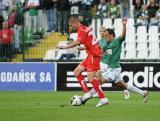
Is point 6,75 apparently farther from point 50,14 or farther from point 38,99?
point 38,99

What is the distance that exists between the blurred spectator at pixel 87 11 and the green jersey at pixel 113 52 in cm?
822

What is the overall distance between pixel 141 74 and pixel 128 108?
342 inches

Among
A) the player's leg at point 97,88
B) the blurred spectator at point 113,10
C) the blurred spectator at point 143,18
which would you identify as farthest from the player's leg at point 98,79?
the blurred spectator at point 113,10

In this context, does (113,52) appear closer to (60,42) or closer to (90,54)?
(90,54)

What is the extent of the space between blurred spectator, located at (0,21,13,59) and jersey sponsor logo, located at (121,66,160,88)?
4854 mm

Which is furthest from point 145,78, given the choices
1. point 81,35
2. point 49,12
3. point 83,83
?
point 81,35

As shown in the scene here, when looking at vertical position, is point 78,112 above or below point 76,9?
below

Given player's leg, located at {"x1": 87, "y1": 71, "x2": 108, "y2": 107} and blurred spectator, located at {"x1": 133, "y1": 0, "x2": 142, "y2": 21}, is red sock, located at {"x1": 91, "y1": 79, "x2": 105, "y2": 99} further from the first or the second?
blurred spectator, located at {"x1": 133, "y1": 0, "x2": 142, "y2": 21}

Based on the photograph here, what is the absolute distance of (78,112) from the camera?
1639 cm

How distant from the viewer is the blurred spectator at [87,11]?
91.4ft

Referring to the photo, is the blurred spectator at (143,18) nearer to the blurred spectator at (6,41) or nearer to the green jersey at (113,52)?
the blurred spectator at (6,41)

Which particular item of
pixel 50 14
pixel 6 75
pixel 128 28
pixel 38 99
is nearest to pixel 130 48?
pixel 128 28

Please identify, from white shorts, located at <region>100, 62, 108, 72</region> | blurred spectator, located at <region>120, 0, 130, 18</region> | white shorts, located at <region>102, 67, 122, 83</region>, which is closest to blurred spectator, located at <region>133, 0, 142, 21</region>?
blurred spectator, located at <region>120, 0, 130, 18</region>

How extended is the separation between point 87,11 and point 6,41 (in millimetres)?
3604
